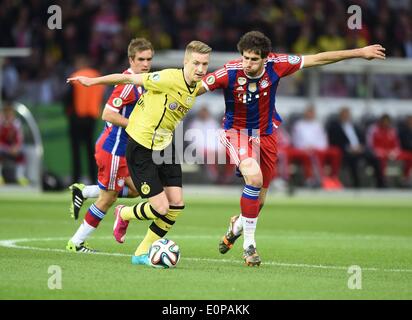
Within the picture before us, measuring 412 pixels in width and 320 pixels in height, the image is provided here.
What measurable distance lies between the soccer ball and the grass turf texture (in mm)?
103

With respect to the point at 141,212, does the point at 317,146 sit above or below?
below

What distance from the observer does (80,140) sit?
857 inches

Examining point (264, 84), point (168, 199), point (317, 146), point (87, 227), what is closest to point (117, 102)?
point (87, 227)

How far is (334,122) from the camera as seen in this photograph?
24516 millimetres

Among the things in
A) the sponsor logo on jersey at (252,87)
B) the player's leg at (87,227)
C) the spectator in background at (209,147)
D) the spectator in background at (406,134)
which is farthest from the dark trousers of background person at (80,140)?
the sponsor logo on jersey at (252,87)

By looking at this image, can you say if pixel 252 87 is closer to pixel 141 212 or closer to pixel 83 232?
pixel 141 212

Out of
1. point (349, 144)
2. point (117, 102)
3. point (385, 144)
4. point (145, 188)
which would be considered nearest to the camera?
point (145, 188)

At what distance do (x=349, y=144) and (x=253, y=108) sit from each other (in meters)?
→ 14.2

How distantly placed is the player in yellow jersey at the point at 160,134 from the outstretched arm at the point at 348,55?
4.18ft

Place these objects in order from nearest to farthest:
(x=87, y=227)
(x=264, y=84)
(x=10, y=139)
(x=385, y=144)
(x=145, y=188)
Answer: (x=145, y=188) → (x=264, y=84) → (x=87, y=227) → (x=10, y=139) → (x=385, y=144)

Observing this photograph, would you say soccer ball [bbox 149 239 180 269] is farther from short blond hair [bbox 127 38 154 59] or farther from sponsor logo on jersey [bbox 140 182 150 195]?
short blond hair [bbox 127 38 154 59]

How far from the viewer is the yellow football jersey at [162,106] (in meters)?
9.81

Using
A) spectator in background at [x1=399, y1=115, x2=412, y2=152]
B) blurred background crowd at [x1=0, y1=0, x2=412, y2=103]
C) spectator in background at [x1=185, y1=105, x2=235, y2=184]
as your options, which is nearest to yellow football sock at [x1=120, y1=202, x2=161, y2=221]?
spectator in background at [x1=185, y1=105, x2=235, y2=184]

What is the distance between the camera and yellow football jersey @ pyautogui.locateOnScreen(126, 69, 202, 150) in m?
9.81
